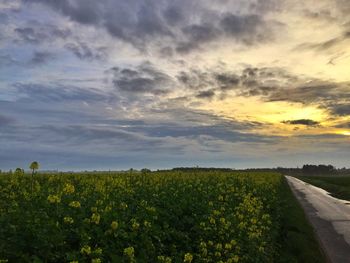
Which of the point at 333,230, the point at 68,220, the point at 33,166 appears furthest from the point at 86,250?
the point at 333,230

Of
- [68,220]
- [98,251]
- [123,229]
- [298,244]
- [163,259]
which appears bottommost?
[298,244]

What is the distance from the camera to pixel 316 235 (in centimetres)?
2217

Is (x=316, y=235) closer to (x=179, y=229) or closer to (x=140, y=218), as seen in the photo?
(x=179, y=229)

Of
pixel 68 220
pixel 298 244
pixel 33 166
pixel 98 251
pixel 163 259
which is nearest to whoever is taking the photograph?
pixel 98 251

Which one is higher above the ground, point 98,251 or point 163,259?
point 98,251

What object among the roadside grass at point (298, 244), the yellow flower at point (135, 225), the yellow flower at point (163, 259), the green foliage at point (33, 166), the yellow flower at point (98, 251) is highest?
the green foliage at point (33, 166)

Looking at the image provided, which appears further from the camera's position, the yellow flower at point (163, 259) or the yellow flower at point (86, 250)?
the yellow flower at point (163, 259)

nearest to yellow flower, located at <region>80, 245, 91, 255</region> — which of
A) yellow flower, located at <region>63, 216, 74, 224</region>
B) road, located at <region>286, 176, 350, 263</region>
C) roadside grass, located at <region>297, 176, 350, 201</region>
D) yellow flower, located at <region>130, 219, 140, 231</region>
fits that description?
yellow flower, located at <region>63, 216, 74, 224</region>

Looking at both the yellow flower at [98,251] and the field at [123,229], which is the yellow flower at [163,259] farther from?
the yellow flower at [98,251]

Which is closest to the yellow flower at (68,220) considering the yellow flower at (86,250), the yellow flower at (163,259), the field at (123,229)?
the field at (123,229)

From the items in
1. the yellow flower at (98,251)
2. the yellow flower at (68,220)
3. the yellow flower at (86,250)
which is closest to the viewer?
the yellow flower at (86,250)

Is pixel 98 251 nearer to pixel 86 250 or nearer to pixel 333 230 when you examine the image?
pixel 86 250

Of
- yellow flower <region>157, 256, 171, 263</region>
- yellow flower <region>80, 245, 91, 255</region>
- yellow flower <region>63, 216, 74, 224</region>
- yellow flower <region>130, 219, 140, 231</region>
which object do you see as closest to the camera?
yellow flower <region>80, 245, 91, 255</region>

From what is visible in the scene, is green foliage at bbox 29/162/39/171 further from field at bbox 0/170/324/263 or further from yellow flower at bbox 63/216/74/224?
yellow flower at bbox 63/216/74/224
